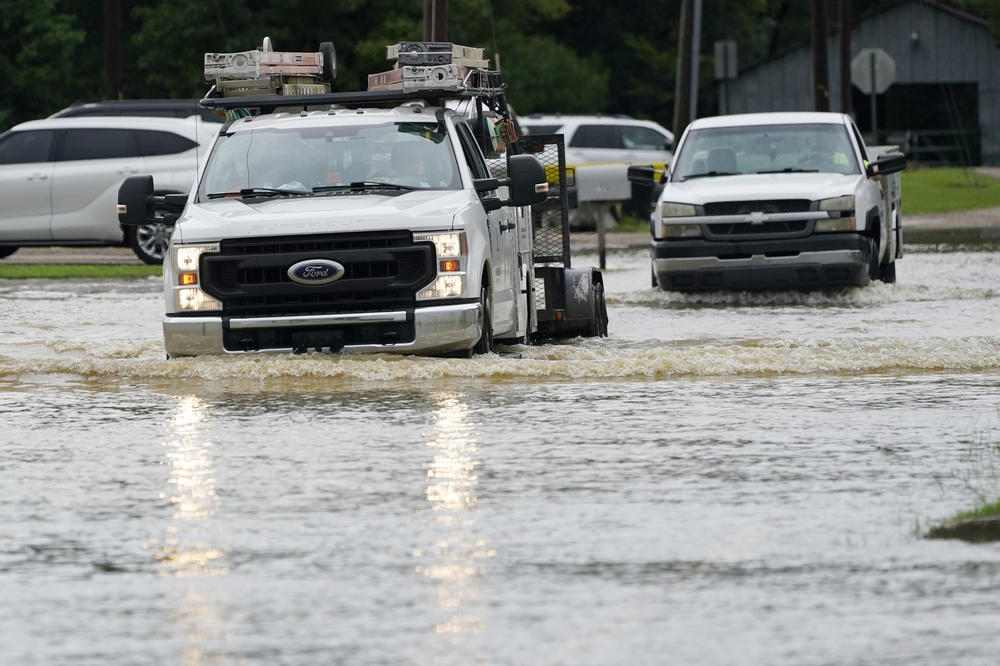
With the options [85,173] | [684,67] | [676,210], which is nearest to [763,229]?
[676,210]

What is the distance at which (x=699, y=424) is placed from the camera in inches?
443

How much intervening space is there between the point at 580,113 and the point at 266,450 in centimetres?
5170

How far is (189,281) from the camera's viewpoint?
13.6 m

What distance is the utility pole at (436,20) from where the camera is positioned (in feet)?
94.0

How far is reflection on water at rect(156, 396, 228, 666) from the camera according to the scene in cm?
651

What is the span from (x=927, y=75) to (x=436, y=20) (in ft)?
128

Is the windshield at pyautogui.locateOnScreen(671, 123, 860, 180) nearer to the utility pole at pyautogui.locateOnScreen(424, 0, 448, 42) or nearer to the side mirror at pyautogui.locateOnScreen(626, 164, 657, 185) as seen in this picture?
the side mirror at pyautogui.locateOnScreen(626, 164, 657, 185)

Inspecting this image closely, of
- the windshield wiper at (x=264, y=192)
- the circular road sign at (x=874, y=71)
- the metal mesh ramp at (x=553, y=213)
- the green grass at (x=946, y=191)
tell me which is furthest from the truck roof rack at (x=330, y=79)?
the circular road sign at (x=874, y=71)

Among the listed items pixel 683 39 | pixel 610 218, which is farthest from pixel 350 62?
pixel 610 218

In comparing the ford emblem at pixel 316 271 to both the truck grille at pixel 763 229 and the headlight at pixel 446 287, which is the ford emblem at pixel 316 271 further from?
the truck grille at pixel 763 229

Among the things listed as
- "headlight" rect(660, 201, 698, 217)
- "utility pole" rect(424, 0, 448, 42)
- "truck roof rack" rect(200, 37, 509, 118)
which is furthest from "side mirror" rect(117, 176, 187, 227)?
"utility pole" rect(424, 0, 448, 42)

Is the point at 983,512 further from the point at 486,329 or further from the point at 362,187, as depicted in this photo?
the point at 362,187

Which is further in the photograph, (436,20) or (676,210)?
(436,20)

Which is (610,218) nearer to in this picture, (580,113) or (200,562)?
(200,562)
